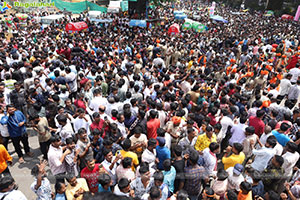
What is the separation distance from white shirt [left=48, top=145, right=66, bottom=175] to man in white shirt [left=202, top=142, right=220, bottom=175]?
231 centimetres

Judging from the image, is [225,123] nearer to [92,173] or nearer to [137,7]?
[92,173]

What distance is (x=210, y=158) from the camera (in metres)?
3.25

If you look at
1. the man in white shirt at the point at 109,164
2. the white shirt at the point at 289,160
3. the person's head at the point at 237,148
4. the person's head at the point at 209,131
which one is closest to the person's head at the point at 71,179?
the man in white shirt at the point at 109,164

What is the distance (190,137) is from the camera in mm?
3826

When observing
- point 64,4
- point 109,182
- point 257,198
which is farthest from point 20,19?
point 257,198

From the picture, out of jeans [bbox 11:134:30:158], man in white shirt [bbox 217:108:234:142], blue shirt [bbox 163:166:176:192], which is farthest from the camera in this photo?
jeans [bbox 11:134:30:158]

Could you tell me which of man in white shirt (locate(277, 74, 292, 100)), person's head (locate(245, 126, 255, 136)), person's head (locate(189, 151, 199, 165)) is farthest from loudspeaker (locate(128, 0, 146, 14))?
person's head (locate(189, 151, 199, 165))

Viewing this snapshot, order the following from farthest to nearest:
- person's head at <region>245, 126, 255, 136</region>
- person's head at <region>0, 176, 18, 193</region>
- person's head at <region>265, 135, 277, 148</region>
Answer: person's head at <region>245, 126, 255, 136</region> < person's head at <region>265, 135, 277, 148</region> < person's head at <region>0, 176, 18, 193</region>

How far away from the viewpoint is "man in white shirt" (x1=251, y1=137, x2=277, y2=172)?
3417mm

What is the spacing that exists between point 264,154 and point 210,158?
1.00 m

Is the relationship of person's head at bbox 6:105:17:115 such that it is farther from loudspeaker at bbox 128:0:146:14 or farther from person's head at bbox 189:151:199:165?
loudspeaker at bbox 128:0:146:14

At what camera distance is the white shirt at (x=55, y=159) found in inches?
125

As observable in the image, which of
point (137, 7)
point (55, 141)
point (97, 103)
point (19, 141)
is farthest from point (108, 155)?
point (137, 7)

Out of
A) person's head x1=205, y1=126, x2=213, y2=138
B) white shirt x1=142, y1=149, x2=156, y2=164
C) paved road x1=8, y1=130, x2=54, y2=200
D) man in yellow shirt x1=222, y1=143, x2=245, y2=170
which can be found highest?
person's head x1=205, y1=126, x2=213, y2=138
